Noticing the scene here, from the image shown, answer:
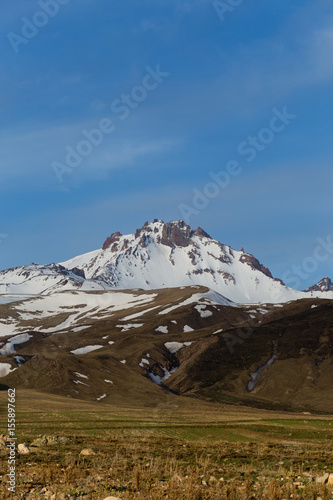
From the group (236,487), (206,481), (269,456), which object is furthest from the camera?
(269,456)

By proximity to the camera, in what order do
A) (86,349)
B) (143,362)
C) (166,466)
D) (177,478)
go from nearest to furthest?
1. (177,478)
2. (166,466)
3. (143,362)
4. (86,349)

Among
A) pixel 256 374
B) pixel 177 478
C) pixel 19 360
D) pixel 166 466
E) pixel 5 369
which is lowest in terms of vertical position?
pixel 166 466

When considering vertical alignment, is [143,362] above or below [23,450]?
above

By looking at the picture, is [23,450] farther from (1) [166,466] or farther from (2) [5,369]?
(2) [5,369]

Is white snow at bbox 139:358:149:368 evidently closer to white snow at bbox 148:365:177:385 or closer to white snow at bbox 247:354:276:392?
white snow at bbox 148:365:177:385

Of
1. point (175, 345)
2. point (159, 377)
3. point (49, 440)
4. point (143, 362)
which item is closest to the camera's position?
point (49, 440)

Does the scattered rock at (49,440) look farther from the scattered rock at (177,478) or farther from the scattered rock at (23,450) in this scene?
the scattered rock at (177,478)

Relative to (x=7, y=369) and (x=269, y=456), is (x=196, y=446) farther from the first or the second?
(x=7, y=369)

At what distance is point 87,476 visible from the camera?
24.0m

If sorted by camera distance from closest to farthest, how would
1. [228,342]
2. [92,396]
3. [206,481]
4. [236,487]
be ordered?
[236,487] < [206,481] < [92,396] < [228,342]

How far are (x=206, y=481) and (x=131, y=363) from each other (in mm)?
145499

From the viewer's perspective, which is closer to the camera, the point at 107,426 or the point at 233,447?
the point at 233,447

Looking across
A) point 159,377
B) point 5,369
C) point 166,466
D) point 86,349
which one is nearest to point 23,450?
point 166,466

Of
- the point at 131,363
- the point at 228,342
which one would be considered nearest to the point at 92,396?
the point at 131,363
